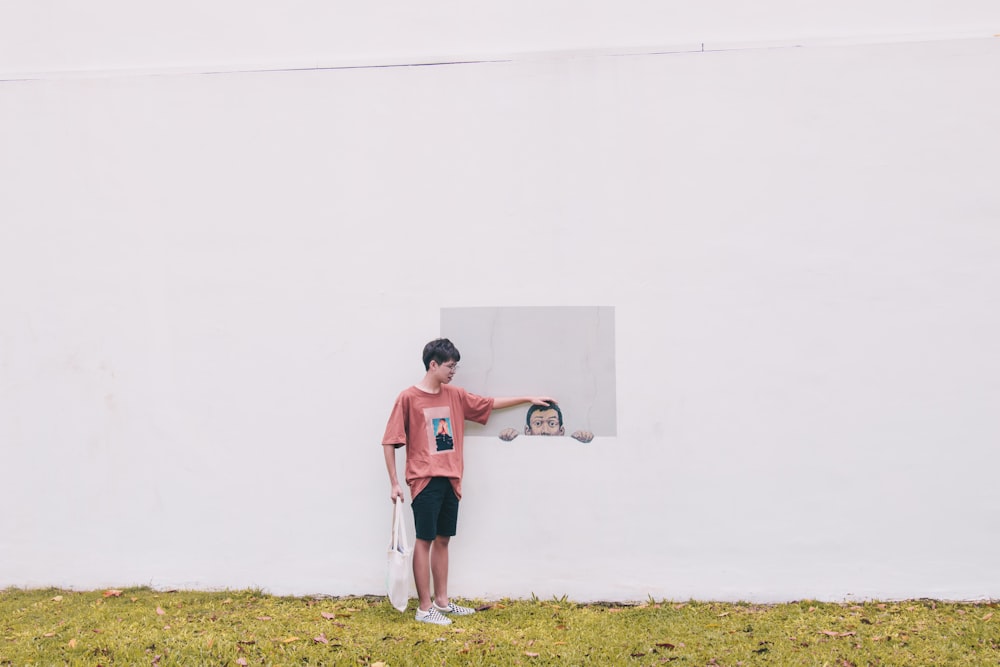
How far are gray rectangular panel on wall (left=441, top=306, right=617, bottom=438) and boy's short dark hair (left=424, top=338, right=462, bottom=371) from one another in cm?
34

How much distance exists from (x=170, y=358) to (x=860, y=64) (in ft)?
16.4

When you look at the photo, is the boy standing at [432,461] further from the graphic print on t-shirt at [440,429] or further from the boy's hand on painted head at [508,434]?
the boy's hand on painted head at [508,434]

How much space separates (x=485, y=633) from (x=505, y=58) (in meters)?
3.67

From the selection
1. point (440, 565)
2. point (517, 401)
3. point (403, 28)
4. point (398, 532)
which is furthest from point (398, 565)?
point (403, 28)

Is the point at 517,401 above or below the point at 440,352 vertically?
below

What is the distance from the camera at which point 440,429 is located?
5.06m

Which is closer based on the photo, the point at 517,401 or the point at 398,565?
the point at 398,565

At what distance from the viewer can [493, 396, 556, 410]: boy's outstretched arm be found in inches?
206

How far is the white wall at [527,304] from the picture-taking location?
5141mm

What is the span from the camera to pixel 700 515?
523 cm

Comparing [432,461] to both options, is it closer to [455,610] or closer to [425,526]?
[425,526]

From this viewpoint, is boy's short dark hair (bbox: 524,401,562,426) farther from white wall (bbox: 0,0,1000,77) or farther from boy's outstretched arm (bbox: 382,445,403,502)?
white wall (bbox: 0,0,1000,77)

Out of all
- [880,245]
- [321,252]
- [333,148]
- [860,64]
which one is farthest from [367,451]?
[860,64]

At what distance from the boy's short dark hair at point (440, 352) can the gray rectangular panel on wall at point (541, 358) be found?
0.34 meters
